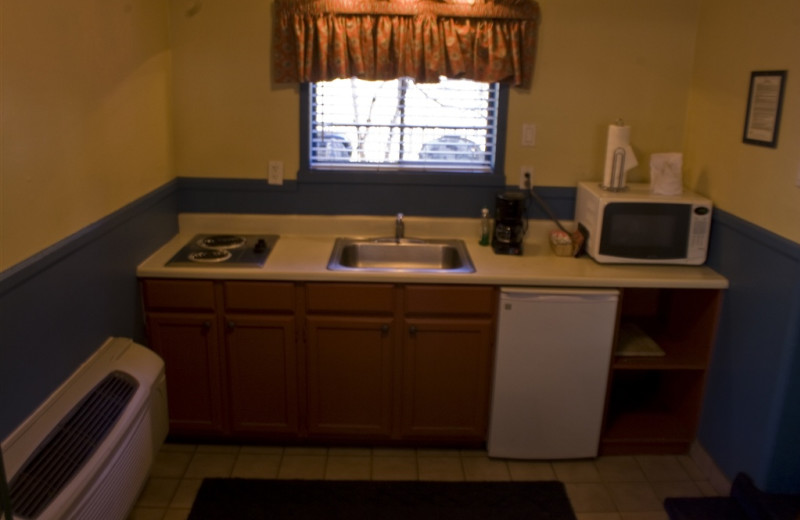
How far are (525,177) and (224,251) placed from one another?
56.5 inches

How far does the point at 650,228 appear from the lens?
293 centimetres

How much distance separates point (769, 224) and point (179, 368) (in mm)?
2403

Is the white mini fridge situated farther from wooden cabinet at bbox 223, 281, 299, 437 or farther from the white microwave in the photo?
wooden cabinet at bbox 223, 281, 299, 437

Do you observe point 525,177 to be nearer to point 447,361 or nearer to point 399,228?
point 399,228

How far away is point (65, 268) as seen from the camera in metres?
2.19

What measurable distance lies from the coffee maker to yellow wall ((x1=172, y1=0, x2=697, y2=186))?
26 cm

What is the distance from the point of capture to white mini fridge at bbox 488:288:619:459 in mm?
2807

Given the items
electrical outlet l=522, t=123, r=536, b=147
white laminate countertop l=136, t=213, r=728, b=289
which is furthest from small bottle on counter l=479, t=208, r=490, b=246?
electrical outlet l=522, t=123, r=536, b=147

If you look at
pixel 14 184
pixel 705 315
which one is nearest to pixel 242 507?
pixel 14 184

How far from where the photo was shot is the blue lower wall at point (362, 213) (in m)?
2.01

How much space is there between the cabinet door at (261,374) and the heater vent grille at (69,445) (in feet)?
1.98

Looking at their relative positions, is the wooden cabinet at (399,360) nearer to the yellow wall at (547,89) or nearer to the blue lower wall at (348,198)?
the blue lower wall at (348,198)

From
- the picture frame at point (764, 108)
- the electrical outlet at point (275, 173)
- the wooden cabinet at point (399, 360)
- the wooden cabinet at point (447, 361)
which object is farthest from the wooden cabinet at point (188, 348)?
the picture frame at point (764, 108)

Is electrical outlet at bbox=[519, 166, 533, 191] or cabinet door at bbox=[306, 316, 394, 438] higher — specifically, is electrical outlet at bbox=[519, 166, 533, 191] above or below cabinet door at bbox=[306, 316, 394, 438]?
above
